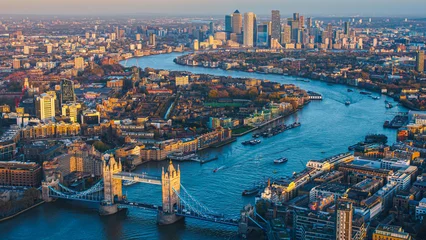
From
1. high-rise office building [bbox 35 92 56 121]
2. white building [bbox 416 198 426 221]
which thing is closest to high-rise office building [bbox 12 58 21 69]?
high-rise office building [bbox 35 92 56 121]

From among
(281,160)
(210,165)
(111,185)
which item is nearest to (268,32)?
(281,160)

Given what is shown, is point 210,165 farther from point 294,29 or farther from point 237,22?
point 237,22

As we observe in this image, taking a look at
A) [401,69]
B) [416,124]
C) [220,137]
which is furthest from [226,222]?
[401,69]

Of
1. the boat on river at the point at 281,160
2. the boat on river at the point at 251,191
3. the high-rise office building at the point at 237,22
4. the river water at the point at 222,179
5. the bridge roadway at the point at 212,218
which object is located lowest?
the river water at the point at 222,179

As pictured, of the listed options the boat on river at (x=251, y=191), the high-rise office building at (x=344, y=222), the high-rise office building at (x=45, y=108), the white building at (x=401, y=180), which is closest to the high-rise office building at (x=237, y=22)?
the high-rise office building at (x=45, y=108)

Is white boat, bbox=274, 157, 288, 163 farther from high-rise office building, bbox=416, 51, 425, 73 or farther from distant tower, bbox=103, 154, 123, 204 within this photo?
high-rise office building, bbox=416, 51, 425, 73

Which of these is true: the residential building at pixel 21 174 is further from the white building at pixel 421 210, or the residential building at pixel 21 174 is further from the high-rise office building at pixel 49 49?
the high-rise office building at pixel 49 49
